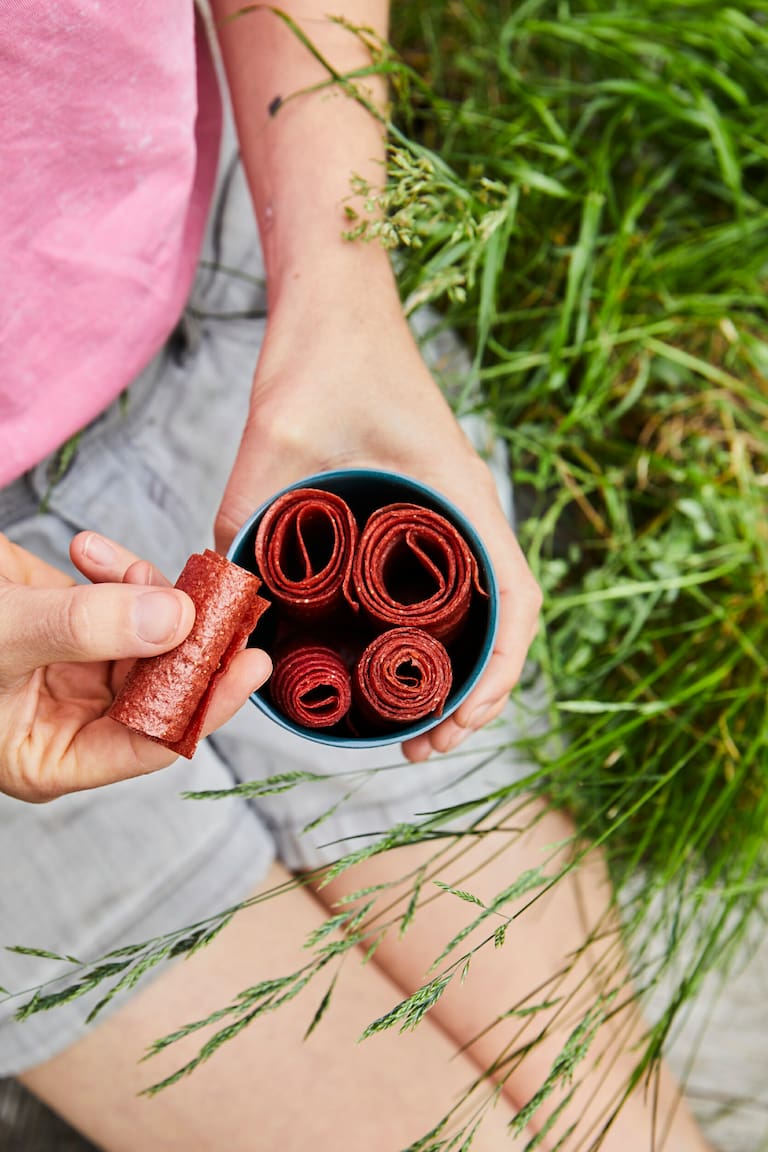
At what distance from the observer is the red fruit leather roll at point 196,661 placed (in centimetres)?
76

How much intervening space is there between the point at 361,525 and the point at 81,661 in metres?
0.31

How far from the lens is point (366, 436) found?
0.99 meters

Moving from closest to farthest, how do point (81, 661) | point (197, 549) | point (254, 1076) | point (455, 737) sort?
point (81, 661), point (455, 737), point (254, 1076), point (197, 549)

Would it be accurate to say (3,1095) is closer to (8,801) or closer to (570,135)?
(8,801)

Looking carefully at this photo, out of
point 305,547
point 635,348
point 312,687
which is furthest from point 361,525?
point 635,348

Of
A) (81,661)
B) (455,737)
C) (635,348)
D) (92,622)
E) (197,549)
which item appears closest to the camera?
(92,622)

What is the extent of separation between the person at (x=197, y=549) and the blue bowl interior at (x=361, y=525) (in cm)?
6

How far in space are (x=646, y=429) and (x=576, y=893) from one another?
2.87 feet

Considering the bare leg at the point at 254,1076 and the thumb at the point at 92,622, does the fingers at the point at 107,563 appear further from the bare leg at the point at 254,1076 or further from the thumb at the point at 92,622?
the bare leg at the point at 254,1076

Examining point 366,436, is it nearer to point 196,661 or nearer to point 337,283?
point 337,283

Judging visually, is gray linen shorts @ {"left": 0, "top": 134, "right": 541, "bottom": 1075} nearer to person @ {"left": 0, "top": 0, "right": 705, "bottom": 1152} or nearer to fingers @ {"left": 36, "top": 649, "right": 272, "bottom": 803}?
person @ {"left": 0, "top": 0, "right": 705, "bottom": 1152}

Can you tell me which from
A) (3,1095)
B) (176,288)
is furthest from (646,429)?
(3,1095)

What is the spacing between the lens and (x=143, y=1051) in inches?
44.6

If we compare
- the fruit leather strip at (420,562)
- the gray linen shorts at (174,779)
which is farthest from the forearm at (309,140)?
the fruit leather strip at (420,562)
